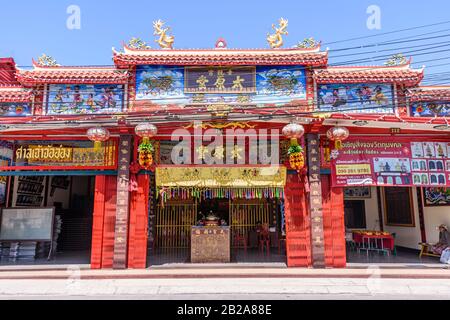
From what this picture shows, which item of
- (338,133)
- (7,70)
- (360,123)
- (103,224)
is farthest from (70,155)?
(360,123)

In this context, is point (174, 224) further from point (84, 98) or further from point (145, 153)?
point (84, 98)

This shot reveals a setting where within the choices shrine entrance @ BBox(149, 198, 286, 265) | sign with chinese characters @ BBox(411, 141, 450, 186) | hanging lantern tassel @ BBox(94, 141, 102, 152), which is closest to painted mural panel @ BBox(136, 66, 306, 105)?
hanging lantern tassel @ BBox(94, 141, 102, 152)

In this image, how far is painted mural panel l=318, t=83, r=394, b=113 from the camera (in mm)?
9234

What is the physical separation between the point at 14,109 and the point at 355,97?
10.6m

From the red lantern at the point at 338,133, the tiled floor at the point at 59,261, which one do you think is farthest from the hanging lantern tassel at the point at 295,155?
the tiled floor at the point at 59,261

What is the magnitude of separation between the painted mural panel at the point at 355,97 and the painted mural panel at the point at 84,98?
20.7 feet

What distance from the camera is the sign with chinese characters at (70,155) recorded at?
877 cm

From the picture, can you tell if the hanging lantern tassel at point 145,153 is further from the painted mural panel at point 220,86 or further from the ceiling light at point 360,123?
the ceiling light at point 360,123

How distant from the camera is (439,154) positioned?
29.2 feet
